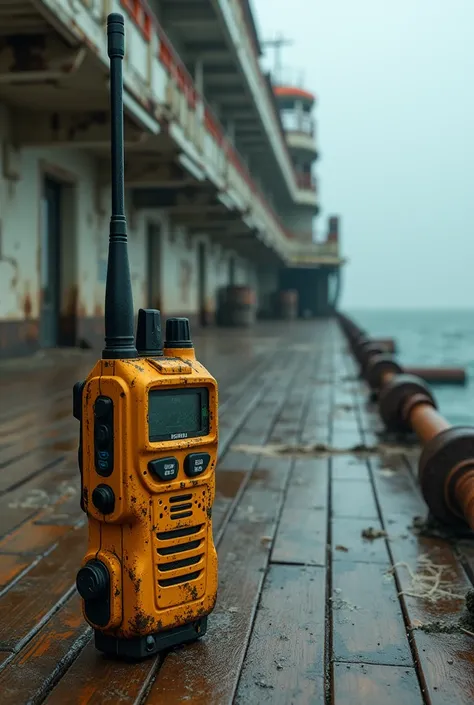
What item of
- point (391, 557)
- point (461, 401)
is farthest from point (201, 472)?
point (461, 401)

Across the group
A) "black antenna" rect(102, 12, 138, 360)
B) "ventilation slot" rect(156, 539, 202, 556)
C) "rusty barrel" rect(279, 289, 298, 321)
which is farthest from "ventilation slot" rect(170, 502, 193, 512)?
"rusty barrel" rect(279, 289, 298, 321)

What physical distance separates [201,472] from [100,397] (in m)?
0.40

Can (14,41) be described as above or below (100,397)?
above

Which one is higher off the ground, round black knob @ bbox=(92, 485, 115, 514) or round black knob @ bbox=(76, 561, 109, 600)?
round black knob @ bbox=(92, 485, 115, 514)

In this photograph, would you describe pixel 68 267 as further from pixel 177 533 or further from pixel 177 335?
pixel 177 533

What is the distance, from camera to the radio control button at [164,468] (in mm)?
2205

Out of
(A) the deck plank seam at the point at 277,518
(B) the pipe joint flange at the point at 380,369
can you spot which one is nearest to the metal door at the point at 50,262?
(A) the deck plank seam at the point at 277,518

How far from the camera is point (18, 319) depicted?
38.2 ft

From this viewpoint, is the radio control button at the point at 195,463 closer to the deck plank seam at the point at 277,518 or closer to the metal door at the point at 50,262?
the deck plank seam at the point at 277,518

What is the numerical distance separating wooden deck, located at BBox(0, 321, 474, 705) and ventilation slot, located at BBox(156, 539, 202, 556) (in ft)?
1.05

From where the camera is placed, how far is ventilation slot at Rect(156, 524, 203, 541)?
2285 mm

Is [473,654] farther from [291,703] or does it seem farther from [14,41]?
[14,41]

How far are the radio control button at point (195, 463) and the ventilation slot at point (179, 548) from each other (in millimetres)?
224

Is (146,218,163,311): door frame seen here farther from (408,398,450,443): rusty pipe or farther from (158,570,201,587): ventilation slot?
(158,570,201,587): ventilation slot
